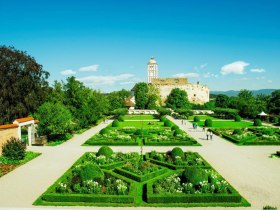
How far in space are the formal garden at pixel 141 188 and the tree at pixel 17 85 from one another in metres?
18.7

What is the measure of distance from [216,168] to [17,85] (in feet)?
79.0

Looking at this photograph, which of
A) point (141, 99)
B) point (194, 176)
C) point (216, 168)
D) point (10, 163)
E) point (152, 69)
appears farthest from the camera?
point (152, 69)

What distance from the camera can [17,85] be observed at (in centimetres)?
3262

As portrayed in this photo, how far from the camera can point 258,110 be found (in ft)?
179

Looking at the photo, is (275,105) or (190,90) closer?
(275,105)

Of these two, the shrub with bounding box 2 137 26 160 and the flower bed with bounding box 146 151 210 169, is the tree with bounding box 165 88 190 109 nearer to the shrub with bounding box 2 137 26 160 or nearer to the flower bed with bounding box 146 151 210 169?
the flower bed with bounding box 146 151 210 169

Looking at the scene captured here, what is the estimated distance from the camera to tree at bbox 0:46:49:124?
105 feet

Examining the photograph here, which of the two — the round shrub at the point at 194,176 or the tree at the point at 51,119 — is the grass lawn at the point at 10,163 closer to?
the tree at the point at 51,119

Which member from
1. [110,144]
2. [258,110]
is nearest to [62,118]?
[110,144]

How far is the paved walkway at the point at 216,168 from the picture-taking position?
13734 mm

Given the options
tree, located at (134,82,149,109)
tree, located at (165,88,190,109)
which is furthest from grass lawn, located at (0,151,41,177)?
tree, located at (165,88,190,109)

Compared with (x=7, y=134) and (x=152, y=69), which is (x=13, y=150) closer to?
(x=7, y=134)

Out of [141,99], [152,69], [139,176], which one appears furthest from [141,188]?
[152,69]

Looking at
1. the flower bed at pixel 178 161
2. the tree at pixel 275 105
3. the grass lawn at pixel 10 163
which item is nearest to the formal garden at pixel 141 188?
the flower bed at pixel 178 161
